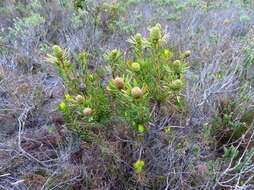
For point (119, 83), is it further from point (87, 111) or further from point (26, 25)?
point (26, 25)

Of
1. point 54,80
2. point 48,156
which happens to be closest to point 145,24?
point 54,80

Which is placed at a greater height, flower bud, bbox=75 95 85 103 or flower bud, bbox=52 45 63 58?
flower bud, bbox=52 45 63 58

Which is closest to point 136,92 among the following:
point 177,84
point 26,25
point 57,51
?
point 177,84

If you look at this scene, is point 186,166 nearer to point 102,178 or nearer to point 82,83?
point 102,178

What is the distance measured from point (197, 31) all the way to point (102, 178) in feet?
6.88

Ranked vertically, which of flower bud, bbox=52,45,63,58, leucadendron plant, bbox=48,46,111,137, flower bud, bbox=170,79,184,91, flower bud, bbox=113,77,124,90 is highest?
flower bud, bbox=52,45,63,58

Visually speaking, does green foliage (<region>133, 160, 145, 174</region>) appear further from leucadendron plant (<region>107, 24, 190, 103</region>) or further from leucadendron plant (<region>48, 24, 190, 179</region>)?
leucadendron plant (<region>107, 24, 190, 103</region>)

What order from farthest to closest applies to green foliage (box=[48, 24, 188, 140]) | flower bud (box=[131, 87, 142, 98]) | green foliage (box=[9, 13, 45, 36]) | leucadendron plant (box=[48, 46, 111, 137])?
green foliage (box=[9, 13, 45, 36]) → leucadendron plant (box=[48, 46, 111, 137]) → green foliage (box=[48, 24, 188, 140]) → flower bud (box=[131, 87, 142, 98])

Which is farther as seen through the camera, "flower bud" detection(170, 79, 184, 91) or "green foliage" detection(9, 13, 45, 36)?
"green foliage" detection(9, 13, 45, 36)

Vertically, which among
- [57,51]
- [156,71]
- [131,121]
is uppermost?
[57,51]

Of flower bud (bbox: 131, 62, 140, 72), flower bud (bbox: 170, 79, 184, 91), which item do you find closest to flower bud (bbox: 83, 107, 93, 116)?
flower bud (bbox: 131, 62, 140, 72)

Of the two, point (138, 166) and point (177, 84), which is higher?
point (177, 84)

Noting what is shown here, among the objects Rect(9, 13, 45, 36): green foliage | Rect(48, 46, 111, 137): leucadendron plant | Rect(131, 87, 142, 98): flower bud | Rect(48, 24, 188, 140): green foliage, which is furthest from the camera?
Rect(9, 13, 45, 36): green foliage

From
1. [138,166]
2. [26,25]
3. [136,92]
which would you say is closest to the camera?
[136,92]
